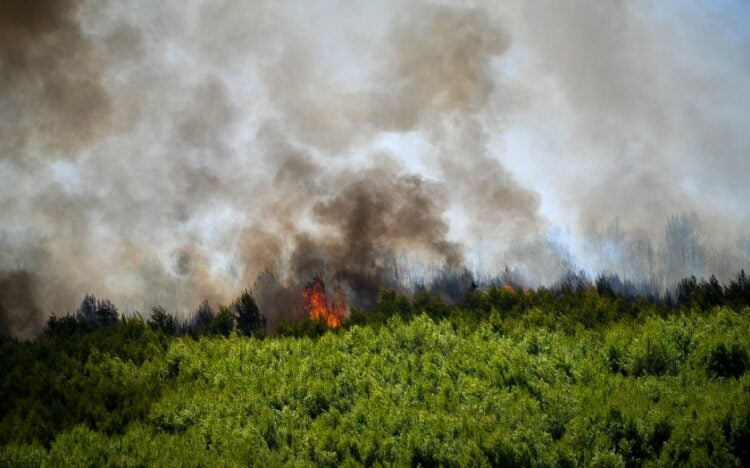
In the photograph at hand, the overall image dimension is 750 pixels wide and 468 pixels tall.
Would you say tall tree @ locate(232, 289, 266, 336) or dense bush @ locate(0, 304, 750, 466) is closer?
dense bush @ locate(0, 304, 750, 466)

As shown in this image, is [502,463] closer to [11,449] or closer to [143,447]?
[143,447]

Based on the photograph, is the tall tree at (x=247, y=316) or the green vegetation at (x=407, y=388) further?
the tall tree at (x=247, y=316)

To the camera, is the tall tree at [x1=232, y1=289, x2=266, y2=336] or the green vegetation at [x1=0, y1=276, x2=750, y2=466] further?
the tall tree at [x1=232, y1=289, x2=266, y2=336]

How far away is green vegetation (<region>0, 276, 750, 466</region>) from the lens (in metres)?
12.3

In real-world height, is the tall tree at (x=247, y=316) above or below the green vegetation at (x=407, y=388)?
above

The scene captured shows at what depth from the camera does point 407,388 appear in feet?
51.2

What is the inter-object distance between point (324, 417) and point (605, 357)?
6868 millimetres

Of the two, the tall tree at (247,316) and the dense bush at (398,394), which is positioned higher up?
the tall tree at (247,316)

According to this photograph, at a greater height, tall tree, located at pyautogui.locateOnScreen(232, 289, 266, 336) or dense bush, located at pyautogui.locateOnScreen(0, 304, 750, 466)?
tall tree, located at pyautogui.locateOnScreen(232, 289, 266, 336)

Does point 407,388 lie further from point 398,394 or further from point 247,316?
point 247,316

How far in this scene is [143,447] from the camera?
13.2 m

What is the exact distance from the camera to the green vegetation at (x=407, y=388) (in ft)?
40.4

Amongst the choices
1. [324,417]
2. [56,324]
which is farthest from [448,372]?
[56,324]

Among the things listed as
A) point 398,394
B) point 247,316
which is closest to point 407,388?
point 398,394
